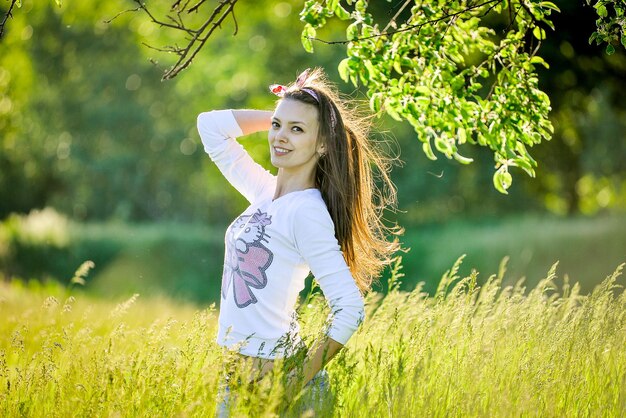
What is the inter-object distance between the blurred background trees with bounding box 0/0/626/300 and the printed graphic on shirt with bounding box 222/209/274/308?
5.84 metres

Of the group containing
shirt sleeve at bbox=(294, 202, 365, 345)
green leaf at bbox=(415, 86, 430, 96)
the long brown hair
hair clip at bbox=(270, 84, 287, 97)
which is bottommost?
shirt sleeve at bbox=(294, 202, 365, 345)

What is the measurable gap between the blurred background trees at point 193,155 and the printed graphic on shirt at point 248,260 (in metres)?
5.84

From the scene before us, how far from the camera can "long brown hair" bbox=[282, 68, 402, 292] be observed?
3598 mm

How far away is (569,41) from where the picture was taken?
562 inches

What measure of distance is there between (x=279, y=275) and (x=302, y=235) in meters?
0.22

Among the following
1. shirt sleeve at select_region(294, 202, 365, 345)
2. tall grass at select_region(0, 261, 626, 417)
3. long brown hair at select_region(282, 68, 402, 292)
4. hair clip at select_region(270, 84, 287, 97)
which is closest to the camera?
shirt sleeve at select_region(294, 202, 365, 345)

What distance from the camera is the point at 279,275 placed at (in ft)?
11.2

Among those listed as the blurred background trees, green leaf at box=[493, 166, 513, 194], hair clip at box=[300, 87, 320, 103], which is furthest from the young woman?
the blurred background trees

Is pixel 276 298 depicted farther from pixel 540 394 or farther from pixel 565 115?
pixel 565 115

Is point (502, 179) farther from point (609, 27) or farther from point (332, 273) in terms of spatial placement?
point (332, 273)

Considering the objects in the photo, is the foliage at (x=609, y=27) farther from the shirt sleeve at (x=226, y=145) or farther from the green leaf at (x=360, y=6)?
the shirt sleeve at (x=226, y=145)

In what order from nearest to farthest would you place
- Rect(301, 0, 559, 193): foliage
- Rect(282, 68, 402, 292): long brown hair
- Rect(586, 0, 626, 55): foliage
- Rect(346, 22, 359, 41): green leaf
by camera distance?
Rect(282, 68, 402, 292): long brown hair → Rect(586, 0, 626, 55): foliage → Rect(346, 22, 359, 41): green leaf → Rect(301, 0, 559, 193): foliage

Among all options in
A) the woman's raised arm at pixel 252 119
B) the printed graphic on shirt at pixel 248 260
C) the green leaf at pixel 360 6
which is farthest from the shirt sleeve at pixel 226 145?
the green leaf at pixel 360 6

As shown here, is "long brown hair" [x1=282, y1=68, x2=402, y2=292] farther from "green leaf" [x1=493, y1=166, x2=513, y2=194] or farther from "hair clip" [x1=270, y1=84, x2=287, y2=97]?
"green leaf" [x1=493, y1=166, x2=513, y2=194]
